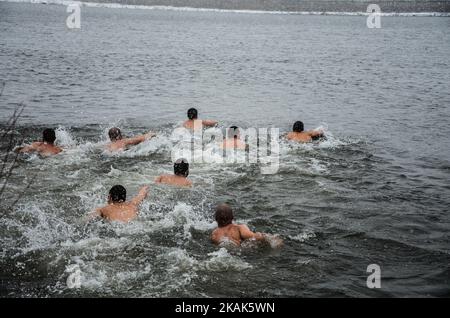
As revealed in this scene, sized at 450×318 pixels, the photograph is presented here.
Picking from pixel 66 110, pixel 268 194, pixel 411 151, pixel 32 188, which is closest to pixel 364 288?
pixel 268 194

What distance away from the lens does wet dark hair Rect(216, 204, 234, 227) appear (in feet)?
21.6

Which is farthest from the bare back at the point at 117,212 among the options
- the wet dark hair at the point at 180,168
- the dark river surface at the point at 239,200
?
the wet dark hair at the point at 180,168

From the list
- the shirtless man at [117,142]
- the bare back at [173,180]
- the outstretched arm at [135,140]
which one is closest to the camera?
the bare back at [173,180]

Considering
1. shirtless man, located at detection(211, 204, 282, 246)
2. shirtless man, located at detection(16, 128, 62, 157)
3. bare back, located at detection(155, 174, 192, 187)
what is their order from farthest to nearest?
Answer: shirtless man, located at detection(16, 128, 62, 157) < bare back, located at detection(155, 174, 192, 187) < shirtless man, located at detection(211, 204, 282, 246)

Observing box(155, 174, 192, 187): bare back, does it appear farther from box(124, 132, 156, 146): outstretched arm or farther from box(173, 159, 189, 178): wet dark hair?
box(124, 132, 156, 146): outstretched arm

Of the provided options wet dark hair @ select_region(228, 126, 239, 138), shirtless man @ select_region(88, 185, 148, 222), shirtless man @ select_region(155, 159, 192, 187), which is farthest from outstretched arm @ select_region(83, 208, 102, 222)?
wet dark hair @ select_region(228, 126, 239, 138)

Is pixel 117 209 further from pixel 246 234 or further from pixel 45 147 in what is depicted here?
pixel 45 147

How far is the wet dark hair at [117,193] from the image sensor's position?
7164 mm

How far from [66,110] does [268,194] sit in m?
10.5

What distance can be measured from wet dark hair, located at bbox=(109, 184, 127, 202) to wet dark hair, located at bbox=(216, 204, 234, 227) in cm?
170

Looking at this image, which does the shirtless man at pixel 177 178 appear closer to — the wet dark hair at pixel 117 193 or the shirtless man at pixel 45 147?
the wet dark hair at pixel 117 193

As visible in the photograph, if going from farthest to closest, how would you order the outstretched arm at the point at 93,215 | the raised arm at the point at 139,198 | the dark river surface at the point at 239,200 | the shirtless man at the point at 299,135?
the shirtless man at the point at 299,135, the raised arm at the point at 139,198, the outstretched arm at the point at 93,215, the dark river surface at the point at 239,200

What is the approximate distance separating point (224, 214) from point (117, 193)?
73.9 inches

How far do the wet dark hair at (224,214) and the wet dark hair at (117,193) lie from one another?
1.70 metres
